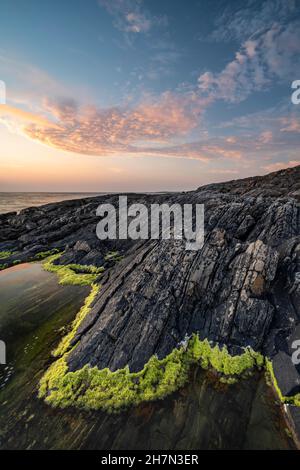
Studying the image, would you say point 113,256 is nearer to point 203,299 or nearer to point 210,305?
point 203,299

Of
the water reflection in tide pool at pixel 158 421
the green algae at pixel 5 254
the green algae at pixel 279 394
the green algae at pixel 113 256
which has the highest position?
the green algae at pixel 113 256

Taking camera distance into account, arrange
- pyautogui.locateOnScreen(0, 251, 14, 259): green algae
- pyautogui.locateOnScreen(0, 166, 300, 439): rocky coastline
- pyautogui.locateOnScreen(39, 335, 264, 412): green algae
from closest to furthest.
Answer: pyautogui.locateOnScreen(39, 335, 264, 412): green algae < pyautogui.locateOnScreen(0, 166, 300, 439): rocky coastline < pyautogui.locateOnScreen(0, 251, 14, 259): green algae

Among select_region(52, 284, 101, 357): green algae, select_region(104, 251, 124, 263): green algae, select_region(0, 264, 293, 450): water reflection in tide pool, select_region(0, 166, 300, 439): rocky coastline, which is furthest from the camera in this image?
select_region(104, 251, 124, 263): green algae

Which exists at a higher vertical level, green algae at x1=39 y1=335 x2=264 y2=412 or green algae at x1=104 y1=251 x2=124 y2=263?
green algae at x1=104 y1=251 x2=124 y2=263

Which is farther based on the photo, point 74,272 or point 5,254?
point 5,254

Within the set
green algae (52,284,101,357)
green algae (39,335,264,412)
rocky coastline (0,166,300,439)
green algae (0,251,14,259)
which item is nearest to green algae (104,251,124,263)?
green algae (52,284,101,357)

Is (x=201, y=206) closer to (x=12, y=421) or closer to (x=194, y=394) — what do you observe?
(x=194, y=394)

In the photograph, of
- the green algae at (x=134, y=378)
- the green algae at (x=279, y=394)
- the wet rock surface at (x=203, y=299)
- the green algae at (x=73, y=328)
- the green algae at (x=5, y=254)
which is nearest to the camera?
the green algae at (x=279, y=394)

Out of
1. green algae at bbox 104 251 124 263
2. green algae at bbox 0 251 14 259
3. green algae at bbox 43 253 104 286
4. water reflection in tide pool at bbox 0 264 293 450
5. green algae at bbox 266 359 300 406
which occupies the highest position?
green algae at bbox 104 251 124 263

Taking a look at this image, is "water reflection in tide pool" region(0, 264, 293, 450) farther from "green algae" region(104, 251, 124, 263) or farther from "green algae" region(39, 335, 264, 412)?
"green algae" region(104, 251, 124, 263)

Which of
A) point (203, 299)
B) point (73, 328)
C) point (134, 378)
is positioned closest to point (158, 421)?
point (134, 378)

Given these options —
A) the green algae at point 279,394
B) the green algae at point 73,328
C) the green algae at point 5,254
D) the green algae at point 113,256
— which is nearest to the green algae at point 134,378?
the green algae at point 279,394

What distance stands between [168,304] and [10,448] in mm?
12310

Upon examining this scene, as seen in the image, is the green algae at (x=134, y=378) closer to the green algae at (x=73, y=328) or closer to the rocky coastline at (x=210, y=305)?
the rocky coastline at (x=210, y=305)
